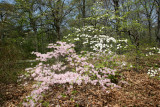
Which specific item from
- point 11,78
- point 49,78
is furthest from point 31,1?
point 49,78

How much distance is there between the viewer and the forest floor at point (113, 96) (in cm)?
354

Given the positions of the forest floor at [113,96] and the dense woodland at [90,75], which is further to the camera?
the dense woodland at [90,75]

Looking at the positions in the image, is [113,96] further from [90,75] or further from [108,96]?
[90,75]

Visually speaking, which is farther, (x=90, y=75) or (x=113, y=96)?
(x=90, y=75)

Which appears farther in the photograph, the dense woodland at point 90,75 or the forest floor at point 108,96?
the dense woodland at point 90,75

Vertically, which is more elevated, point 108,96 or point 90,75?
point 90,75

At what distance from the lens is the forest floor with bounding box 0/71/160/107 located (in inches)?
140

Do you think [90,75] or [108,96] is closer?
[108,96]

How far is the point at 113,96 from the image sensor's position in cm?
396

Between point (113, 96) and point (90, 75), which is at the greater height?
point (90, 75)

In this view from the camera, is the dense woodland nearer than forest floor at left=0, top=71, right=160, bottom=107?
No

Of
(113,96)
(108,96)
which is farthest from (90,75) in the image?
(113,96)

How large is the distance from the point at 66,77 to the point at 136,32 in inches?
159

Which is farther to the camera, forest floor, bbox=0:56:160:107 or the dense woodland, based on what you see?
the dense woodland
